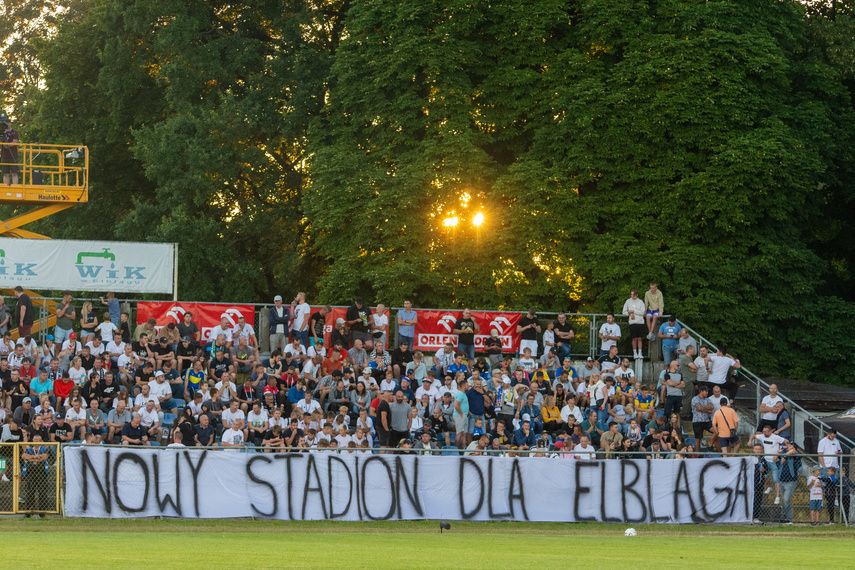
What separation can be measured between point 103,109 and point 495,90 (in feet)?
50.6

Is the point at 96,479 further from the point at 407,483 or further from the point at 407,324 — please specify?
the point at 407,324

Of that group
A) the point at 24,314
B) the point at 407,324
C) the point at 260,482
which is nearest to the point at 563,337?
the point at 407,324

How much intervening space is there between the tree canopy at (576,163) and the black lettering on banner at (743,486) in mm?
10748

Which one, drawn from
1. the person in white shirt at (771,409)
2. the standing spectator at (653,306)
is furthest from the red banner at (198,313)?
the person in white shirt at (771,409)

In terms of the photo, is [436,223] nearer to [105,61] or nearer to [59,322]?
[59,322]

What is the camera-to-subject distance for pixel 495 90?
111 feet

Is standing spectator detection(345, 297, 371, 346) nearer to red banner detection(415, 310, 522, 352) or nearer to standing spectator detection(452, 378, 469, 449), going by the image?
red banner detection(415, 310, 522, 352)

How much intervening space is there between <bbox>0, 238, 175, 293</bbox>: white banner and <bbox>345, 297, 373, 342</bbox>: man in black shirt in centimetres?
552

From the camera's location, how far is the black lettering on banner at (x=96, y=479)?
1975 centimetres

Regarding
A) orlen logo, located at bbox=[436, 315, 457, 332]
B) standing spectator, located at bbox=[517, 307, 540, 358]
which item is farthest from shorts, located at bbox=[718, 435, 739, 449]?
orlen logo, located at bbox=[436, 315, 457, 332]

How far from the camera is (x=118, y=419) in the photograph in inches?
907

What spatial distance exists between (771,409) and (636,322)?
17.6 feet

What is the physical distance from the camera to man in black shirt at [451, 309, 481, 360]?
2853 cm

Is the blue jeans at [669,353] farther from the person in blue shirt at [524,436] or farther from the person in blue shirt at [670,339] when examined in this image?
the person in blue shirt at [524,436]
